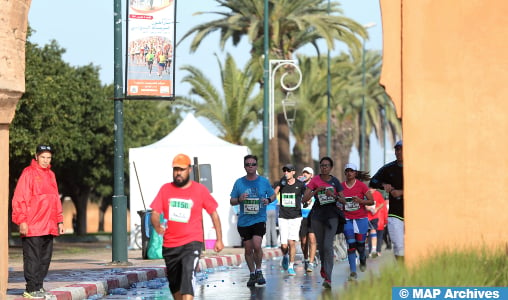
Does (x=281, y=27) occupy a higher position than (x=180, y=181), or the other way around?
(x=281, y=27)

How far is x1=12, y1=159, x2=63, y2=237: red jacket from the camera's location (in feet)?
49.9

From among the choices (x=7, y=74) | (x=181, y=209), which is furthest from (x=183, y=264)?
(x=7, y=74)

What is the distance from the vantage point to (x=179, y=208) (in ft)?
40.1

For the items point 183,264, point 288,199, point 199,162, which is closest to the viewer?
point 183,264

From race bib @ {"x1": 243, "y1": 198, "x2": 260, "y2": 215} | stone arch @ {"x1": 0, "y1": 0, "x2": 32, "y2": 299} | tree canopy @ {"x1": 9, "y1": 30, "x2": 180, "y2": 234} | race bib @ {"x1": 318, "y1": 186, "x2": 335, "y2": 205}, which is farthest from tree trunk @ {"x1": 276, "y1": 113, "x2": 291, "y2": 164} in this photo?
stone arch @ {"x1": 0, "y1": 0, "x2": 32, "y2": 299}

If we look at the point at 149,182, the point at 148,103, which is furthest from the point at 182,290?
the point at 148,103

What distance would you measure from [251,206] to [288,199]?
174 inches

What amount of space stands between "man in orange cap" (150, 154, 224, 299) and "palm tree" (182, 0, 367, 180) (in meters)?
33.0

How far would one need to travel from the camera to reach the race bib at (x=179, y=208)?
12.2 meters

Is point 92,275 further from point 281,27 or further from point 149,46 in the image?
point 281,27

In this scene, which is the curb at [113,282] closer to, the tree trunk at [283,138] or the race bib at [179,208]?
the race bib at [179,208]

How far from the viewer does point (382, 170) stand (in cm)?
1605

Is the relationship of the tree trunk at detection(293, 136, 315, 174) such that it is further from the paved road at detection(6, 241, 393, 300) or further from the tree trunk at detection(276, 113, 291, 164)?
the paved road at detection(6, 241, 393, 300)

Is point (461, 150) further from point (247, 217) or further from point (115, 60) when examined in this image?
point (115, 60)
